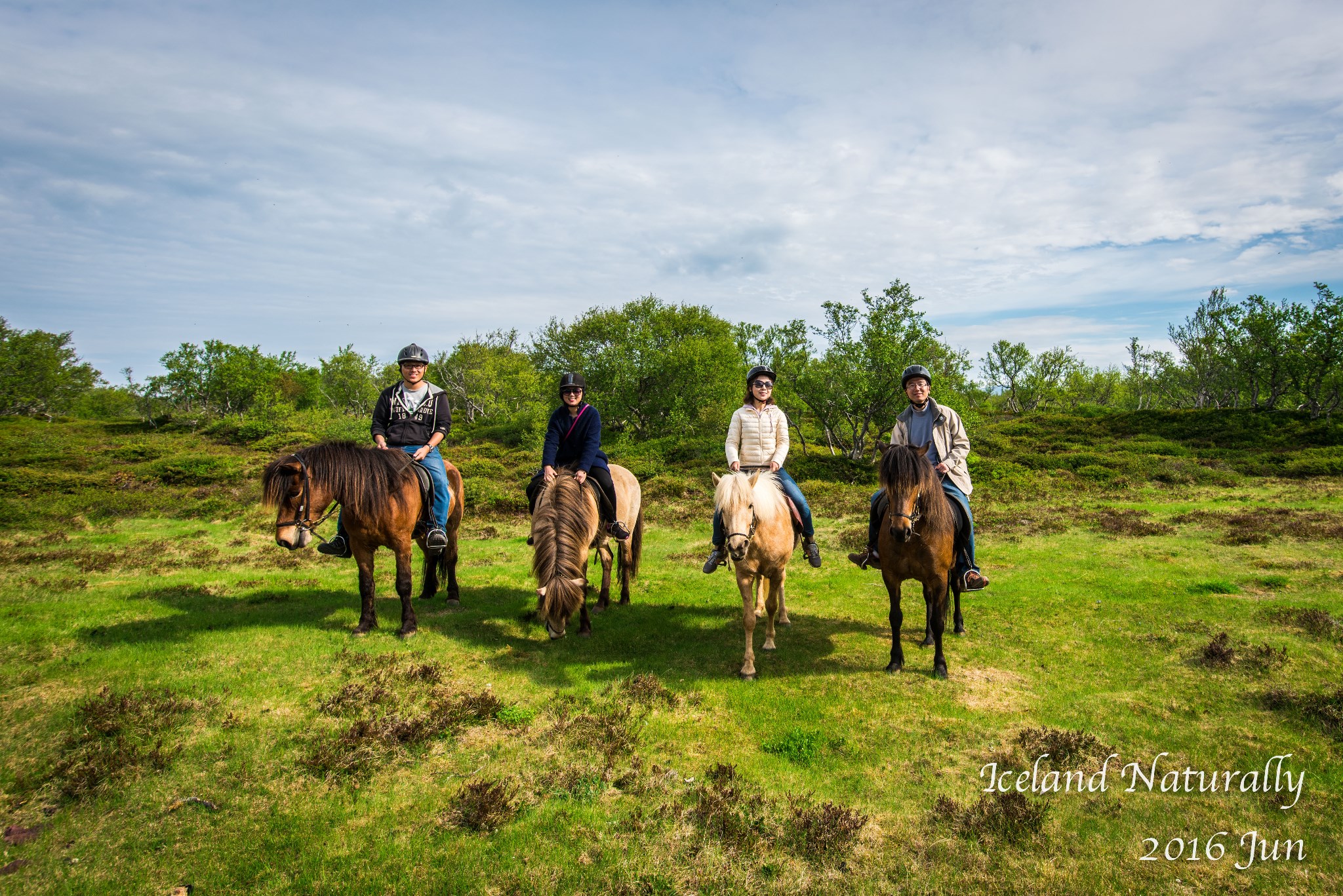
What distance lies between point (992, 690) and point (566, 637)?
204 inches

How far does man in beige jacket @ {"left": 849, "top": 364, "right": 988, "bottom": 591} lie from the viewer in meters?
7.09

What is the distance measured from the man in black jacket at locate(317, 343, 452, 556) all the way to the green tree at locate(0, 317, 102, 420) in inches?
2476

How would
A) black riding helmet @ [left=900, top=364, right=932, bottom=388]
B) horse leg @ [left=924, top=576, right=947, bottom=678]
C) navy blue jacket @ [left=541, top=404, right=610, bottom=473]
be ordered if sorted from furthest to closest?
navy blue jacket @ [left=541, top=404, right=610, bottom=473]
black riding helmet @ [left=900, top=364, right=932, bottom=388]
horse leg @ [left=924, top=576, right=947, bottom=678]

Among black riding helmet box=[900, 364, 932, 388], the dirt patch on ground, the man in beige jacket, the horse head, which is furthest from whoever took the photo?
black riding helmet box=[900, 364, 932, 388]

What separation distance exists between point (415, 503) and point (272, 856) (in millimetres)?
4829

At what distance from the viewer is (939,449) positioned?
7309 millimetres

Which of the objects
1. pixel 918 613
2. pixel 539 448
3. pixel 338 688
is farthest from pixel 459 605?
pixel 539 448

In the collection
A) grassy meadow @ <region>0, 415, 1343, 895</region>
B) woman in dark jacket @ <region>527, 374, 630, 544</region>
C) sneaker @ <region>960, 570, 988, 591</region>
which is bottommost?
grassy meadow @ <region>0, 415, 1343, 895</region>

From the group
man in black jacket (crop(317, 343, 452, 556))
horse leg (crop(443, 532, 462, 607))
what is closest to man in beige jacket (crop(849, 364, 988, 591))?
man in black jacket (crop(317, 343, 452, 556))

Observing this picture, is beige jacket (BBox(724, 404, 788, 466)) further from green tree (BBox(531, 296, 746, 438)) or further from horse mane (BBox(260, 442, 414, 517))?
green tree (BBox(531, 296, 746, 438))

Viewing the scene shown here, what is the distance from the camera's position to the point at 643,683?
6.32 metres

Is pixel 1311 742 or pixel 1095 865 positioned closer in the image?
pixel 1095 865

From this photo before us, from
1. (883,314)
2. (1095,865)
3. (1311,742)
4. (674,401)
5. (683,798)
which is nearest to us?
(1095,865)

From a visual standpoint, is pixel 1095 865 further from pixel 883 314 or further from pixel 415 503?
pixel 883 314
